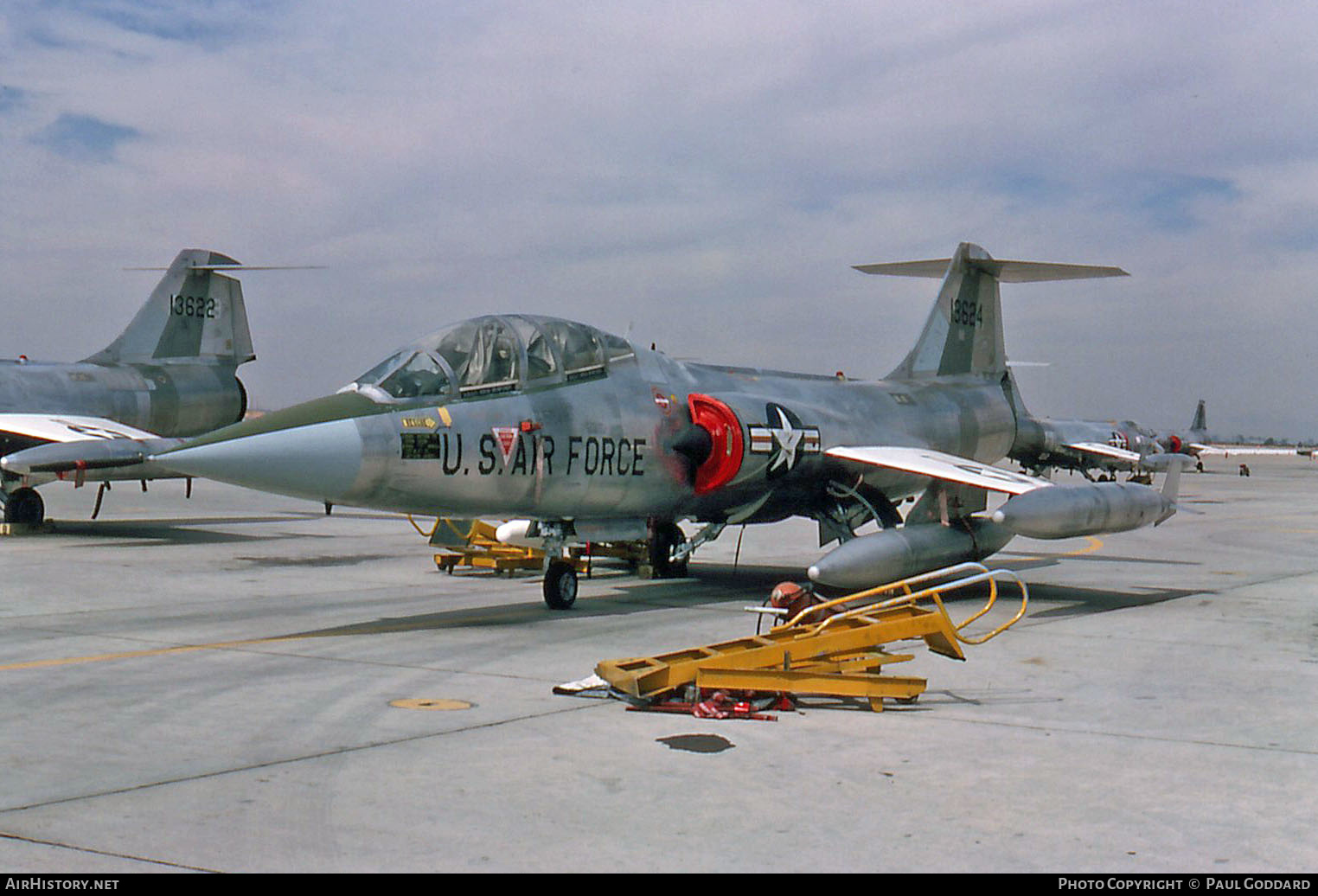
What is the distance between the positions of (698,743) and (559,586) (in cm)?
613

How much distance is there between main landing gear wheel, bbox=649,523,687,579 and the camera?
16312mm

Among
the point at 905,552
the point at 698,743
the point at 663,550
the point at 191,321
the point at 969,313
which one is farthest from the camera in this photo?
the point at 191,321

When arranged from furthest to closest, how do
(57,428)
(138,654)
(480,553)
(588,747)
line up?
(57,428) < (480,553) < (138,654) < (588,747)

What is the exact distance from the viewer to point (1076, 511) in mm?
13703

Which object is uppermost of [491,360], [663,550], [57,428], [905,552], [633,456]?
[491,360]

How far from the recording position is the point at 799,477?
1484cm

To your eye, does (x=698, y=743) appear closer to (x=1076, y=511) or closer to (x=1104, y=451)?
(x=1076, y=511)

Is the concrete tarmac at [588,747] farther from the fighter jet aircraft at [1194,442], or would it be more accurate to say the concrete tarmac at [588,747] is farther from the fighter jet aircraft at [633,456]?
the fighter jet aircraft at [1194,442]

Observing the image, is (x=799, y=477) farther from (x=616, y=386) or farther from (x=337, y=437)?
(x=337, y=437)

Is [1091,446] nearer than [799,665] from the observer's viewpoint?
No

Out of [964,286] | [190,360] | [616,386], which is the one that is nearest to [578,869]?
[616,386]

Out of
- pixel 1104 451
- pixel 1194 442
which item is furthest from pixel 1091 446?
pixel 1194 442

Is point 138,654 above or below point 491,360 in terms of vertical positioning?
below

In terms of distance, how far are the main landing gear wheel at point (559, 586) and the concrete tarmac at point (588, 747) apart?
0.84ft
